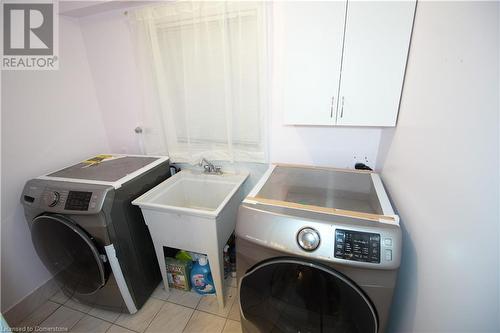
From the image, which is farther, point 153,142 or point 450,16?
point 153,142

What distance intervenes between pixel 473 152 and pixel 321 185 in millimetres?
791

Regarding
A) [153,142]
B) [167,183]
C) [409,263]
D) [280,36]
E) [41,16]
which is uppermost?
[41,16]

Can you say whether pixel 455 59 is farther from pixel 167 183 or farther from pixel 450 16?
pixel 167 183

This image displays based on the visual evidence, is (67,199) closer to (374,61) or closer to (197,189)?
(197,189)

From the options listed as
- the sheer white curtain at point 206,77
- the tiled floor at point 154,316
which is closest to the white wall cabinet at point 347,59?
the sheer white curtain at point 206,77

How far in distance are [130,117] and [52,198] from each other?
0.95 metres

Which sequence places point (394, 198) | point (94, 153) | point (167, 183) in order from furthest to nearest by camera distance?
point (94, 153) → point (167, 183) → point (394, 198)

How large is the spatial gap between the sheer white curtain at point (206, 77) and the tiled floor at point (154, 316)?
1131 millimetres

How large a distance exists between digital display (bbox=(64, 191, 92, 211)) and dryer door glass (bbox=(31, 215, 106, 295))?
0.35 feet

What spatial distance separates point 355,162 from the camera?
4.92 ft

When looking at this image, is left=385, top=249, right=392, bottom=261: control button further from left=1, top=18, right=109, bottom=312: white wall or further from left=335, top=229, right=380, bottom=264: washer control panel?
left=1, top=18, right=109, bottom=312: white wall

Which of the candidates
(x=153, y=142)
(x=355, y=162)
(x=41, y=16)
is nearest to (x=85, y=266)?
(x=153, y=142)

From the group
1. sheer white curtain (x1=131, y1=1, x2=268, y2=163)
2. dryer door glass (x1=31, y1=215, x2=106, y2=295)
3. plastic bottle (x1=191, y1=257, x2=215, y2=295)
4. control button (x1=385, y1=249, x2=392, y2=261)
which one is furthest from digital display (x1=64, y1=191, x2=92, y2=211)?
control button (x1=385, y1=249, x2=392, y2=261)

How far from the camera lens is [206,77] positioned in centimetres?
151
